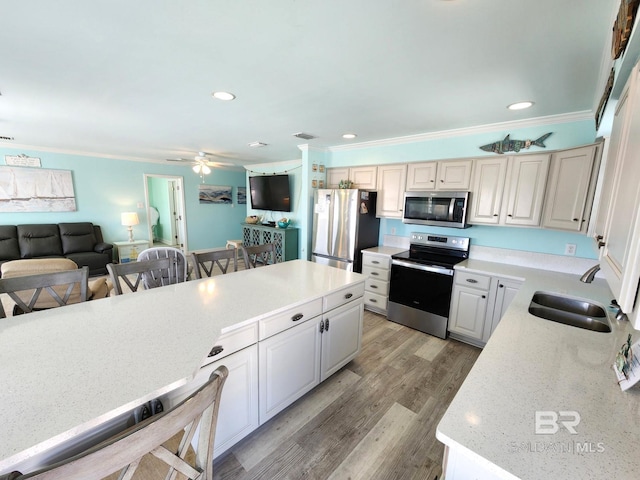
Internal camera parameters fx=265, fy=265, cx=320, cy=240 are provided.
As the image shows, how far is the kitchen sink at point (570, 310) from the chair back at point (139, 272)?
271cm

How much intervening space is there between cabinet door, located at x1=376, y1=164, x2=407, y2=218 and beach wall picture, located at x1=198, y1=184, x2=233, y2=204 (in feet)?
16.1

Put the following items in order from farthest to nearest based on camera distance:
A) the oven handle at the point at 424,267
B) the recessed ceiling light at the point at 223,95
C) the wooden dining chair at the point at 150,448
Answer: the oven handle at the point at 424,267, the recessed ceiling light at the point at 223,95, the wooden dining chair at the point at 150,448

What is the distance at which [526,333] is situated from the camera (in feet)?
4.51

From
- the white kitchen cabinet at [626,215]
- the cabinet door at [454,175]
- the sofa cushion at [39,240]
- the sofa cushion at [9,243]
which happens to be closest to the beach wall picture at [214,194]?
the sofa cushion at [39,240]

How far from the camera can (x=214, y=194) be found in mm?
6988

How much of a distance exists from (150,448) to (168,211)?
7.89m

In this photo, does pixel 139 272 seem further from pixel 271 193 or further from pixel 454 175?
pixel 271 193

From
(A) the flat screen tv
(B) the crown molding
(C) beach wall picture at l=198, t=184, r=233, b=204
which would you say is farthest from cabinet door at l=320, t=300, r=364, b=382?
(C) beach wall picture at l=198, t=184, r=233, b=204

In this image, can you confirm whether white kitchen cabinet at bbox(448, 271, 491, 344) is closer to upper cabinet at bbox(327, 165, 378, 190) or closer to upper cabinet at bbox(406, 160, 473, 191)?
upper cabinet at bbox(406, 160, 473, 191)

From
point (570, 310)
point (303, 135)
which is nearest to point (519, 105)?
point (570, 310)

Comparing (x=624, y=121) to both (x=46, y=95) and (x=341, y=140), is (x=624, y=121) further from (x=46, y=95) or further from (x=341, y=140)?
(x=46, y=95)

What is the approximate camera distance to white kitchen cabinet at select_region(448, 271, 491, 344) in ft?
8.77

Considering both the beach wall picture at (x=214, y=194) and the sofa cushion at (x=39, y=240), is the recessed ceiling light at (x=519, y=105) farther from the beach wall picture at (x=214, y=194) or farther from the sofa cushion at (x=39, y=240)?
the sofa cushion at (x=39, y=240)

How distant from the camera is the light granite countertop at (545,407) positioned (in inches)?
27.2
